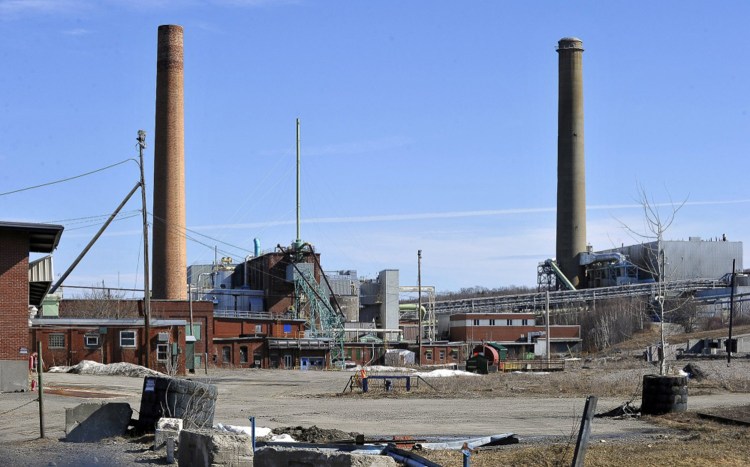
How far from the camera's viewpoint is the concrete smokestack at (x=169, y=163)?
70250 millimetres

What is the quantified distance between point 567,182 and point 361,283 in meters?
22.8

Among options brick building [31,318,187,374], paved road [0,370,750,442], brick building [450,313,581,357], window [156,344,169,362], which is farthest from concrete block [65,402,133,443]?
brick building [450,313,581,357]

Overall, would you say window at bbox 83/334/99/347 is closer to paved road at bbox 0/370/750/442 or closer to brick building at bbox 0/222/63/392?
paved road at bbox 0/370/750/442

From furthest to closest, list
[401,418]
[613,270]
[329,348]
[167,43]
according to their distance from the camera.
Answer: [613,270] → [329,348] → [167,43] → [401,418]

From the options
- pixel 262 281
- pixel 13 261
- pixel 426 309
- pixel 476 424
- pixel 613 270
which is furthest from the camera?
pixel 613 270

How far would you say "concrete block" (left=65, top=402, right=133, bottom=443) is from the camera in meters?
20.3

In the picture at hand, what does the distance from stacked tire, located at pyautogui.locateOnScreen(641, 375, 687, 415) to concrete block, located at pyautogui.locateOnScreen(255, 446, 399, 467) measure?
1224 cm

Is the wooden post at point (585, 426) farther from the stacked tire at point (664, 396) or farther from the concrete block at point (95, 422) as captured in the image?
the stacked tire at point (664, 396)

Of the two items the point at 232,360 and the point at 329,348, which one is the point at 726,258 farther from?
the point at 232,360

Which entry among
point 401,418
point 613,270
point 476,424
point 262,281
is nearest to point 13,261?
point 401,418

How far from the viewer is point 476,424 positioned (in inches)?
949

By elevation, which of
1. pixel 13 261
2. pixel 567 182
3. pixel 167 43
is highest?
pixel 167 43

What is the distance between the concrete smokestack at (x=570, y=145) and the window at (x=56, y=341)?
57823 millimetres

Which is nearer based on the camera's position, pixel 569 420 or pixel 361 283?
Answer: pixel 569 420
